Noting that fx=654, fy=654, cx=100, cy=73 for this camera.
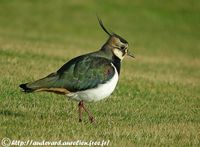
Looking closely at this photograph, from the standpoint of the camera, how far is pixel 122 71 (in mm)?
22891

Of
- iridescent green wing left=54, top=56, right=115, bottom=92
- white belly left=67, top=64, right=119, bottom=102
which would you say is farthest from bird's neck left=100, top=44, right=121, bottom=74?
white belly left=67, top=64, right=119, bottom=102

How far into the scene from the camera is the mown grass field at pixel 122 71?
1139 centimetres

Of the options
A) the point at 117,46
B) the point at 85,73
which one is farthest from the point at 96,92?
the point at 117,46

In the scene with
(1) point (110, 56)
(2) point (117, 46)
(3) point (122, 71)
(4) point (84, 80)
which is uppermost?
(2) point (117, 46)

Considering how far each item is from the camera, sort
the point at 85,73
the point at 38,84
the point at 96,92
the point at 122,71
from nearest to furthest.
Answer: the point at 38,84 → the point at 96,92 → the point at 85,73 → the point at 122,71

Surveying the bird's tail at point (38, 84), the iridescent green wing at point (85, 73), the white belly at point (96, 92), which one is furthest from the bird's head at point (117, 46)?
the bird's tail at point (38, 84)

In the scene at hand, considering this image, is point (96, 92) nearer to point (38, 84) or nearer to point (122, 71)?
point (38, 84)

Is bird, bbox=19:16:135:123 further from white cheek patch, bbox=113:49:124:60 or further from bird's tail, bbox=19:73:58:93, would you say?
white cheek patch, bbox=113:49:124:60

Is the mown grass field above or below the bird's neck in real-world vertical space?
below

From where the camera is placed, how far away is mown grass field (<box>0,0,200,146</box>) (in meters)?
11.4

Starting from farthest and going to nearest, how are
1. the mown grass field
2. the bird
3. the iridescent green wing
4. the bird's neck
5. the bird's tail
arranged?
the bird's neck, the mown grass field, the iridescent green wing, the bird, the bird's tail

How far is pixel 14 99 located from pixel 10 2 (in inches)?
1282

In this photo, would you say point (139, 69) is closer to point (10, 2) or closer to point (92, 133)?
point (92, 133)

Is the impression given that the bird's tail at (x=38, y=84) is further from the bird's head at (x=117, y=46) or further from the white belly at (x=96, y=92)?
the bird's head at (x=117, y=46)
